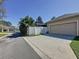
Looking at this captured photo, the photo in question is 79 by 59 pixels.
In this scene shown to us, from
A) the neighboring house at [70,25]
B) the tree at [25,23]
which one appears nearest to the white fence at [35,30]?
the tree at [25,23]

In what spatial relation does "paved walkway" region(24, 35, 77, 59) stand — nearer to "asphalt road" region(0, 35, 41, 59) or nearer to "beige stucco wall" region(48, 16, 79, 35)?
"asphalt road" region(0, 35, 41, 59)

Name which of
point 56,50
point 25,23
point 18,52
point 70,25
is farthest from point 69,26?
point 18,52

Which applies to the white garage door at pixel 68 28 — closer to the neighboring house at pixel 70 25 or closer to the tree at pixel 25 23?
the neighboring house at pixel 70 25

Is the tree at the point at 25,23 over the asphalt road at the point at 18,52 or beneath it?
over

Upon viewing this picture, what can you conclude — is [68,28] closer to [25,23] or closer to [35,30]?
[35,30]

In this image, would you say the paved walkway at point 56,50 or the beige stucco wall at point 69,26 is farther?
the beige stucco wall at point 69,26

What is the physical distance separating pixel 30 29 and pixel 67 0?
1234 cm

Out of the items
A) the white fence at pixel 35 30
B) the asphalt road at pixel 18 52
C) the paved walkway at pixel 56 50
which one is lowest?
the asphalt road at pixel 18 52

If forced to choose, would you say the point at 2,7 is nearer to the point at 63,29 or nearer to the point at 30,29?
the point at 30,29

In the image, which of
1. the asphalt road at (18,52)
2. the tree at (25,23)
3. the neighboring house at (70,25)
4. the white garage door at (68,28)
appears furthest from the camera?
the tree at (25,23)

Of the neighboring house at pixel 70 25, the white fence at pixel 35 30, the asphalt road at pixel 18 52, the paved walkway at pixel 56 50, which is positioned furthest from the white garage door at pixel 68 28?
the asphalt road at pixel 18 52

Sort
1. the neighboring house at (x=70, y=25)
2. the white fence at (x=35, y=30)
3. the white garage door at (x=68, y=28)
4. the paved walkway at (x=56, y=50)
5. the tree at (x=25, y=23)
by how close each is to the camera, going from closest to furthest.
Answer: the paved walkway at (x=56, y=50) → the neighboring house at (x=70, y=25) → the white garage door at (x=68, y=28) → the white fence at (x=35, y=30) → the tree at (x=25, y=23)

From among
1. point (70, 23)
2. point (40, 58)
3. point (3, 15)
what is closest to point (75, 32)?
point (70, 23)

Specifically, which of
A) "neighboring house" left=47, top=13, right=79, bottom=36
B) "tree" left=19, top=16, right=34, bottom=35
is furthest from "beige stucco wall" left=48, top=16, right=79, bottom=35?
"tree" left=19, top=16, right=34, bottom=35
